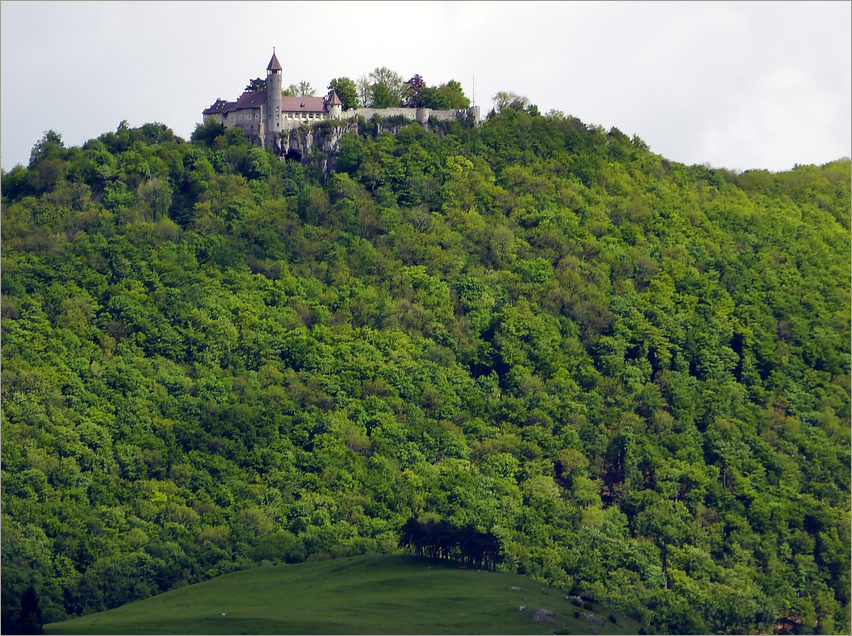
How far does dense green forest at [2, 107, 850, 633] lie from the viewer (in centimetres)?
12794

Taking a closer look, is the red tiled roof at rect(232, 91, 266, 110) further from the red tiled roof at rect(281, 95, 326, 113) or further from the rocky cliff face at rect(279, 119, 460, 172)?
the rocky cliff face at rect(279, 119, 460, 172)

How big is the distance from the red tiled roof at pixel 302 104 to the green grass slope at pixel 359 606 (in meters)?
48.0

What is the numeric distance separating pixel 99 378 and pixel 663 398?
43.2 metres

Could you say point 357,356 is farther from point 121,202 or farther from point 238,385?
point 121,202

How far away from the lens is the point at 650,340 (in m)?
154

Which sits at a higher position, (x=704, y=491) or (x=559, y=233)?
(x=559, y=233)

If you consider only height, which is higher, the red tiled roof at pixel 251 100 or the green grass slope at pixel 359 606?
the red tiled roof at pixel 251 100

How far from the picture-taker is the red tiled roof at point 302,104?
518 ft

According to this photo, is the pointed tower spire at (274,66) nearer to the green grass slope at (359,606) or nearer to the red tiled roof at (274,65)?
the red tiled roof at (274,65)

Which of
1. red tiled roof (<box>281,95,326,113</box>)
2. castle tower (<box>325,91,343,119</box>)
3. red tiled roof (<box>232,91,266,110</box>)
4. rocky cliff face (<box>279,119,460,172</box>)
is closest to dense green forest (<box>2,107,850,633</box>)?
rocky cliff face (<box>279,119,460,172</box>)

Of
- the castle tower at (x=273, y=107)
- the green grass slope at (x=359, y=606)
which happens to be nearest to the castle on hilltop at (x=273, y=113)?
the castle tower at (x=273, y=107)

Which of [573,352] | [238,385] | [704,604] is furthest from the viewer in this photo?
[573,352]

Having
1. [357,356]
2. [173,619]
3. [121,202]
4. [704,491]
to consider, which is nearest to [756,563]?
[704,491]

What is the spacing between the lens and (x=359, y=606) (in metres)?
112
